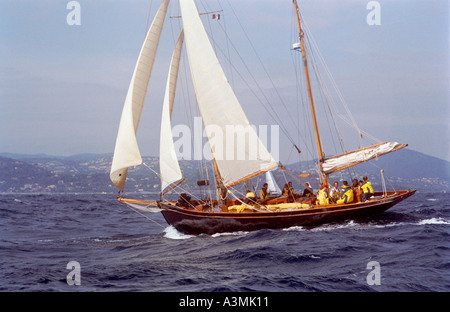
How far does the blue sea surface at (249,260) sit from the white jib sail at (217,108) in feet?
13.0

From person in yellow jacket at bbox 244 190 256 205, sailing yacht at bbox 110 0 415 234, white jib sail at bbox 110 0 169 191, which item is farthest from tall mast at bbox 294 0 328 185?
white jib sail at bbox 110 0 169 191

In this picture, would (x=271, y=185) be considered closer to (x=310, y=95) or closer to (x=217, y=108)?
(x=310, y=95)

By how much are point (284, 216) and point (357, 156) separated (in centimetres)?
544

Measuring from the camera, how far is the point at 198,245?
22.1 m

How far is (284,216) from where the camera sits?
23781mm

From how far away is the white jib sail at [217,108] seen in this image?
25250mm

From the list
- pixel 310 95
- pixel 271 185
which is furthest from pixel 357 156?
pixel 271 185

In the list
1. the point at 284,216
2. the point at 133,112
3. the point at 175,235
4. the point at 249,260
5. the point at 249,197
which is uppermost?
the point at 133,112

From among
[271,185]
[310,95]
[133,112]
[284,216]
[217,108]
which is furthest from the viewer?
[271,185]

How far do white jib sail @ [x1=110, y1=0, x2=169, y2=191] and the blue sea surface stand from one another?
4052 millimetres

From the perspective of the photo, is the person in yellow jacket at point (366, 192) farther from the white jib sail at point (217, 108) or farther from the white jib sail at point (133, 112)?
the white jib sail at point (133, 112)

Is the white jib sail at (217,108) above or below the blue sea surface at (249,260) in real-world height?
above

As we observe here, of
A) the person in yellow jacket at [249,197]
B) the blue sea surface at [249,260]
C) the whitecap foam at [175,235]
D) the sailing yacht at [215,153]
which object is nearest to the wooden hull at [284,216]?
the sailing yacht at [215,153]

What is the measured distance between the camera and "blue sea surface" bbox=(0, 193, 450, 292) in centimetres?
1370
